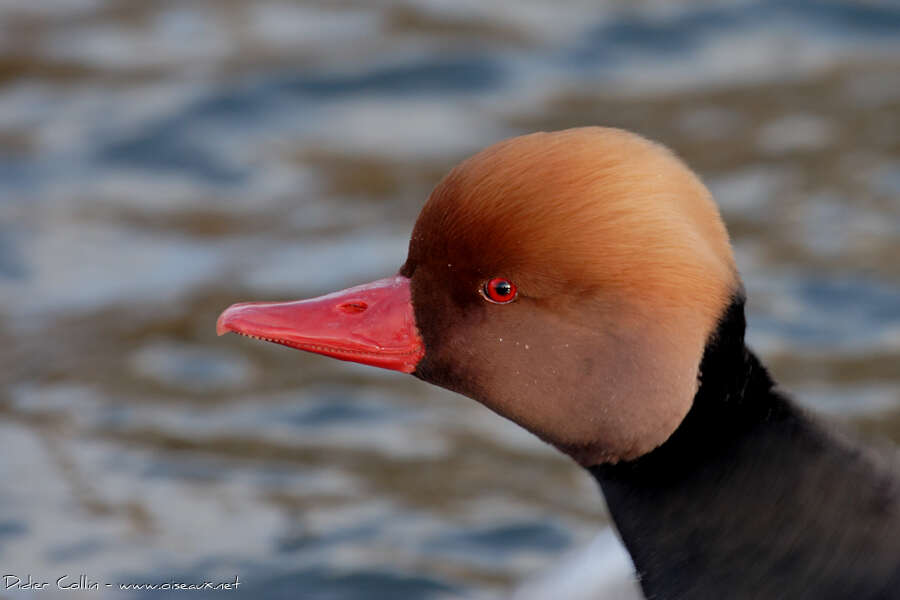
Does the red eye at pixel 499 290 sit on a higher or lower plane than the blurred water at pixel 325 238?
higher

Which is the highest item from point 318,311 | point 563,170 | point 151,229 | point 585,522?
point 563,170

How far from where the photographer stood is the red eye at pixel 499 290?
323 cm

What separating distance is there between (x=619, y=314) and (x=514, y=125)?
13.3ft

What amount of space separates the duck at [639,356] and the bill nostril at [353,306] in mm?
40

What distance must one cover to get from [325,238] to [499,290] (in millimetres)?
3321

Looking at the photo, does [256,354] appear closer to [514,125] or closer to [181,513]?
[181,513]

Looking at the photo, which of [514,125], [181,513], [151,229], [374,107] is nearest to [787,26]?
[514,125]

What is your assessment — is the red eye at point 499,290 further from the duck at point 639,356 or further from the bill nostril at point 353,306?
the bill nostril at point 353,306

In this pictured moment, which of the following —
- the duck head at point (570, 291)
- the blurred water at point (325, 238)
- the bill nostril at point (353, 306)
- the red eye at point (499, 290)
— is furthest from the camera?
the blurred water at point (325, 238)

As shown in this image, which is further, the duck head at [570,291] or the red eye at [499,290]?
the red eye at [499,290]

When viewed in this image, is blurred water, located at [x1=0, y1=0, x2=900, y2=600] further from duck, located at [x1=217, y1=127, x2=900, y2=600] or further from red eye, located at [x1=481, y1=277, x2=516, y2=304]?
red eye, located at [x1=481, y1=277, x2=516, y2=304]

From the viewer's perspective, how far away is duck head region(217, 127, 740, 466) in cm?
310

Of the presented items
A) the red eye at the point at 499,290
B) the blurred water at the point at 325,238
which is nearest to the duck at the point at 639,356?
the red eye at the point at 499,290

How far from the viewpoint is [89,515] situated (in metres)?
5.08
